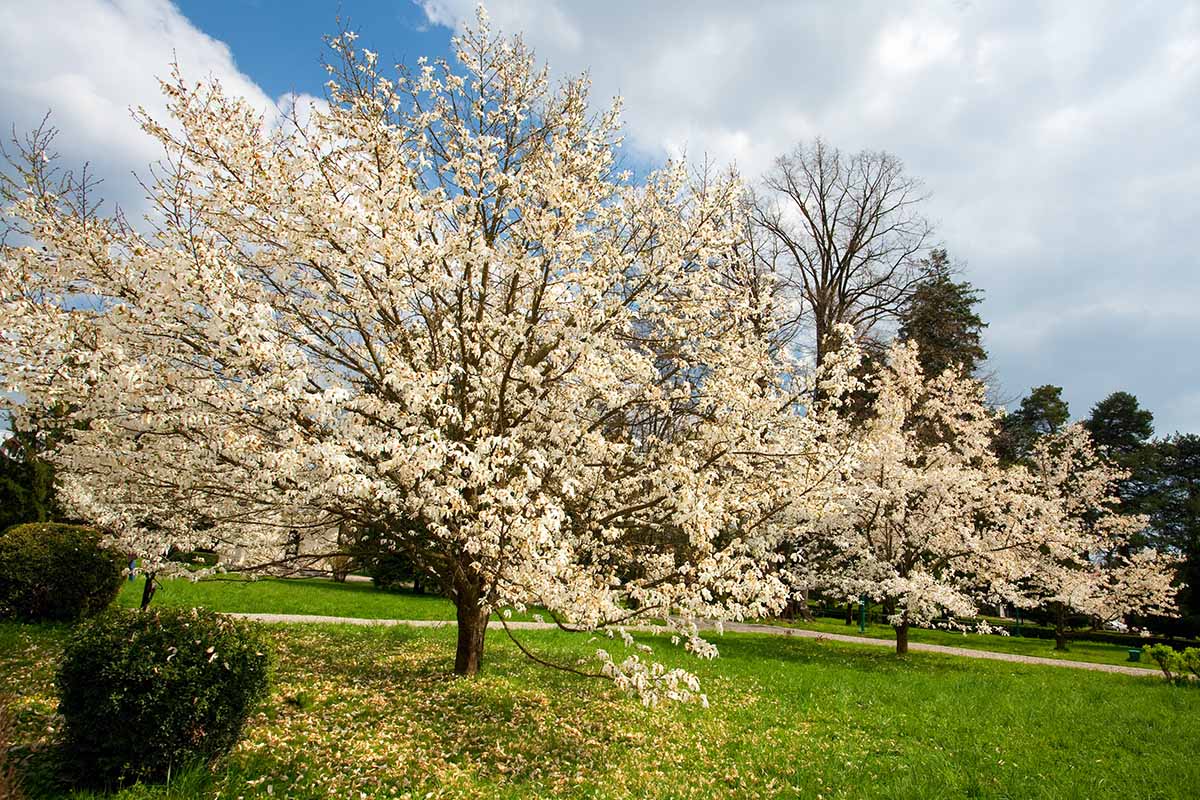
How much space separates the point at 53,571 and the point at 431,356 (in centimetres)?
804

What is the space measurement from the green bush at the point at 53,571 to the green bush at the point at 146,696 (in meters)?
6.33

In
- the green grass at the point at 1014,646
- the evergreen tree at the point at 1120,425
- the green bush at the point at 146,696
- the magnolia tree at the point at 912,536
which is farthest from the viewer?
the evergreen tree at the point at 1120,425

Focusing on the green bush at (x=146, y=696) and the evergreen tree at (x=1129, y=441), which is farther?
the evergreen tree at (x=1129, y=441)

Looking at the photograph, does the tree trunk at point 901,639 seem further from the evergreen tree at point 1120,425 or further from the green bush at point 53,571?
the evergreen tree at point 1120,425

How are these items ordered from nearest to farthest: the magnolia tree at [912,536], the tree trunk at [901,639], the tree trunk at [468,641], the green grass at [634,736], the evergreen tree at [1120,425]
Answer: the green grass at [634,736] < the tree trunk at [468,641] < the magnolia tree at [912,536] < the tree trunk at [901,639] < the evergreen tree at [1120,425]

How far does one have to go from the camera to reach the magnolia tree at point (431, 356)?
5.30 meters

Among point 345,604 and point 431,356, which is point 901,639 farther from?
point 345,604

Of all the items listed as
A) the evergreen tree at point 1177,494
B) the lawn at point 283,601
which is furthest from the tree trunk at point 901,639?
the evergreen tree at point 1177,494

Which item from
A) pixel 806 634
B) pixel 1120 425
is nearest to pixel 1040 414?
pixel 1120 425

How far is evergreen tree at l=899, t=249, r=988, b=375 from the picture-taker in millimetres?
25938

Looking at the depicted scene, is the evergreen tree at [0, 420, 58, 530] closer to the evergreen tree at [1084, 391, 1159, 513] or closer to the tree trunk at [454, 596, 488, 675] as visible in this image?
the tree trunk at [454, 596, 488, 675]

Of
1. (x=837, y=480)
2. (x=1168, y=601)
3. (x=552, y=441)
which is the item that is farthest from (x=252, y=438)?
(x=1168, y=601)

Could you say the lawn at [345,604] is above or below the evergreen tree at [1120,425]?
below

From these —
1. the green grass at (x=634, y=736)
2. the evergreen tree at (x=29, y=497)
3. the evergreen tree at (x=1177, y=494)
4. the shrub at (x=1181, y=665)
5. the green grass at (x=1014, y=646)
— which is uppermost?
the evergreen tree at (x=1177, y=494)
